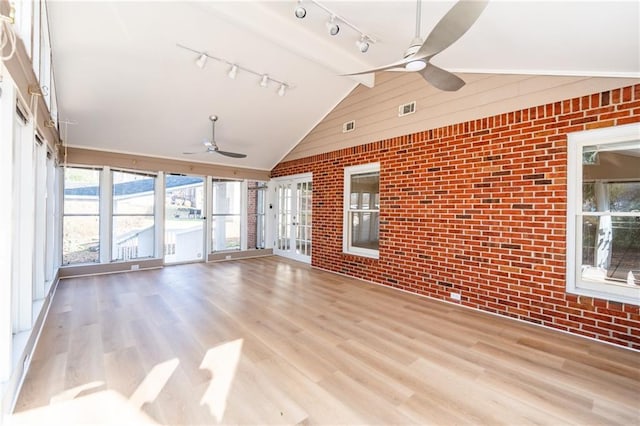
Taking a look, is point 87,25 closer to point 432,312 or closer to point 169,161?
point 169,161

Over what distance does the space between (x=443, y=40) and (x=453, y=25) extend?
131 millimetres

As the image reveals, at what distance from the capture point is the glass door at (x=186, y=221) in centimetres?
690

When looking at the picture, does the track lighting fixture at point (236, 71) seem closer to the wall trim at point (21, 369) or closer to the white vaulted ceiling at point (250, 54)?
the white vaulted ceiling at point (250, 54)

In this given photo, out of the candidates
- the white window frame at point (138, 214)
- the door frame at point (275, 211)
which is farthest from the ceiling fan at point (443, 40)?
the white window frame at point (138, 214)

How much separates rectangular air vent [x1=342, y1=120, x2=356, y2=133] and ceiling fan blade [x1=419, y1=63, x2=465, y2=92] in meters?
2.85

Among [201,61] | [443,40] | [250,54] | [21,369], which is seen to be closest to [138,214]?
[201,61]

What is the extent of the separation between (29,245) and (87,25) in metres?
2.48

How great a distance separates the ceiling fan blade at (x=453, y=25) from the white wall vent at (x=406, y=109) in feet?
8.14

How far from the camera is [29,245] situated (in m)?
2.55

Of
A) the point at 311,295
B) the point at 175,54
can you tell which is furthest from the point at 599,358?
the point at 175,54

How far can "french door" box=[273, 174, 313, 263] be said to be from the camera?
687 centimetres

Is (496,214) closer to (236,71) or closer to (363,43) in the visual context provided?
(363,43)

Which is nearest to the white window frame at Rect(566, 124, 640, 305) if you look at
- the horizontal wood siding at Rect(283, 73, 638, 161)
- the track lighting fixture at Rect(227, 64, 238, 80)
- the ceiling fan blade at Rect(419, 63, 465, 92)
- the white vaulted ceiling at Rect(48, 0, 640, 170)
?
the horizontal wood siding at Rect(283, 73, 638, 161)

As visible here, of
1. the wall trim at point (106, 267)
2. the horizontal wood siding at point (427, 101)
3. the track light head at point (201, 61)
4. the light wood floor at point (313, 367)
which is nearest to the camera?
the light wood floor at point (313, 367)
